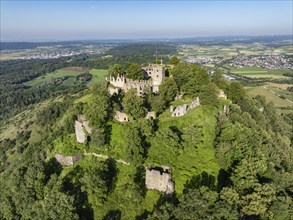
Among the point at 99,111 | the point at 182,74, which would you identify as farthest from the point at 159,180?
the point at 182,74

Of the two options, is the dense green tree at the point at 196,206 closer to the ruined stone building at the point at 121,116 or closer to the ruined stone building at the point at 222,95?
the ruined stone building at the point at 121,116

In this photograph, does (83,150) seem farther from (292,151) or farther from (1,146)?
(1,146)


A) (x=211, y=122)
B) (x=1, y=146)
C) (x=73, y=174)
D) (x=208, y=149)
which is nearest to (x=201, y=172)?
(x=208, y=149)

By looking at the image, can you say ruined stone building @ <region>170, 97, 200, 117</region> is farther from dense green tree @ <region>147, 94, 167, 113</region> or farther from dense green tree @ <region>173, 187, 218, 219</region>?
dense green tree @ <region>173, 187, 218, 219</region>

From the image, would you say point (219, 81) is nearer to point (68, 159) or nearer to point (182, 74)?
point (182, 74)

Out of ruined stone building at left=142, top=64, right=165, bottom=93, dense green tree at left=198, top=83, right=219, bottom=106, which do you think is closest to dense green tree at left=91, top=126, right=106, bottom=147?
ruined stone building at left=142, top=64, right=165, bottom=93

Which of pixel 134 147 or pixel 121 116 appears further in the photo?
pixel 121 116

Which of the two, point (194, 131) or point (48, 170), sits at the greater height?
point (194, 131)
